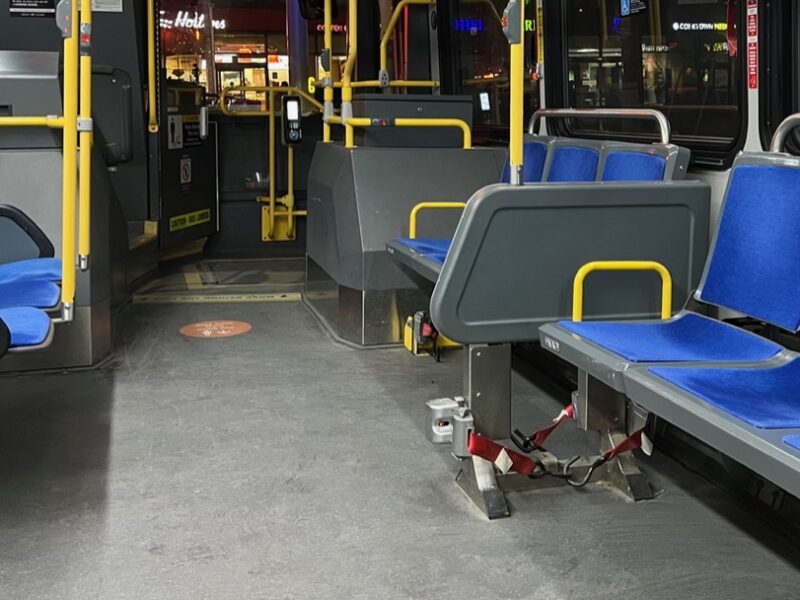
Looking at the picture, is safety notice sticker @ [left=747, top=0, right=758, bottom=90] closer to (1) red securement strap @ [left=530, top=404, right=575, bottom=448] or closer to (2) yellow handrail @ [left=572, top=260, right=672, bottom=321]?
(2) yellow handrail @ [left=572, top=260, right=672, bottom=321]

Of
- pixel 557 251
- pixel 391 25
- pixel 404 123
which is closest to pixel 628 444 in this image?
pixel 557 251

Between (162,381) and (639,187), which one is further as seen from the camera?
(162,381)

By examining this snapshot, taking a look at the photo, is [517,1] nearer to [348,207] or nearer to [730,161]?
[730,161]

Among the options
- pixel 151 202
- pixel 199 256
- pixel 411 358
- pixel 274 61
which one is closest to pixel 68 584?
pixel 411 358

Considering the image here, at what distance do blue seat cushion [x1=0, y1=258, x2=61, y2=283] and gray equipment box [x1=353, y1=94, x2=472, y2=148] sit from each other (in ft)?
6.82

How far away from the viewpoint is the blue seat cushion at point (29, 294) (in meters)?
2.80

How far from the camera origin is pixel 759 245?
2.67 meters

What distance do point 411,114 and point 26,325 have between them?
292 cm

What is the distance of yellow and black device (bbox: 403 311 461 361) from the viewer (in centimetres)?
463

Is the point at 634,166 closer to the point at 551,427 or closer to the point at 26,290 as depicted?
the point at 551,427

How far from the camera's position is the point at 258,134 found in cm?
796

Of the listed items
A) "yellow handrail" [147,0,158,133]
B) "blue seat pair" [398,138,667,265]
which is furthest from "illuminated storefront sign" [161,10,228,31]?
"blue seat pair" [398,138,667,265]

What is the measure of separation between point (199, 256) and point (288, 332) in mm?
2751

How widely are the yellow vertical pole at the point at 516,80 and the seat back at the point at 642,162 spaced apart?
744mm
